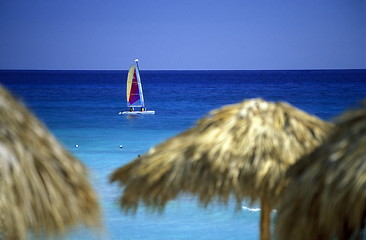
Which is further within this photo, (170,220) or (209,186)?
(170,220)

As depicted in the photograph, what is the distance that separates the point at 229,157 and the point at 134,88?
29.7 metres

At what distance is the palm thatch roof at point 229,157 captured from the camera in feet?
14.8

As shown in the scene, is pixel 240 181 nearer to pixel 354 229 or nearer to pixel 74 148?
pixel 354 229

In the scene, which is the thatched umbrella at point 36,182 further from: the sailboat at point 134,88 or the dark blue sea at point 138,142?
the sailboat at point 134,88

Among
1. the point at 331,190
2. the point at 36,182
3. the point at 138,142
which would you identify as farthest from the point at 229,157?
the point at 138,142

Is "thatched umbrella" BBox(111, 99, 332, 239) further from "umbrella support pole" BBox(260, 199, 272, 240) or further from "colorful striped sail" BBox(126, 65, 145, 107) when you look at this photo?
"colorful striped sail" BBox(126, 65, 145, 107)

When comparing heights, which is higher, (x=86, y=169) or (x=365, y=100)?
(x=365, y=100)

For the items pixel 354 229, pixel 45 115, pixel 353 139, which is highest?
pixel 353 139

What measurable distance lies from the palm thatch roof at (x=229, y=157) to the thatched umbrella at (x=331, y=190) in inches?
28.5

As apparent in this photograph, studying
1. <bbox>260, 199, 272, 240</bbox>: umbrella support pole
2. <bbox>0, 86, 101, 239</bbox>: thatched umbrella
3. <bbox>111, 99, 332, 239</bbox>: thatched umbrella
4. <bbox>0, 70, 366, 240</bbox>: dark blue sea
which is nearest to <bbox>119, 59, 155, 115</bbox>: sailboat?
<bbox>0, 70, 366, 240</bbox>: dark blue sea

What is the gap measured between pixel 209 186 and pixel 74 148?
57.9ft

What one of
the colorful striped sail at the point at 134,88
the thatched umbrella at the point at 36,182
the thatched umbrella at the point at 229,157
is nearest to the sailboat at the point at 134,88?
the colorful striped sail at the point at 134,88

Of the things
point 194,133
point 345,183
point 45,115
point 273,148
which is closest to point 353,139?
point 345,183

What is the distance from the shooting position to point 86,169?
4.14 m
